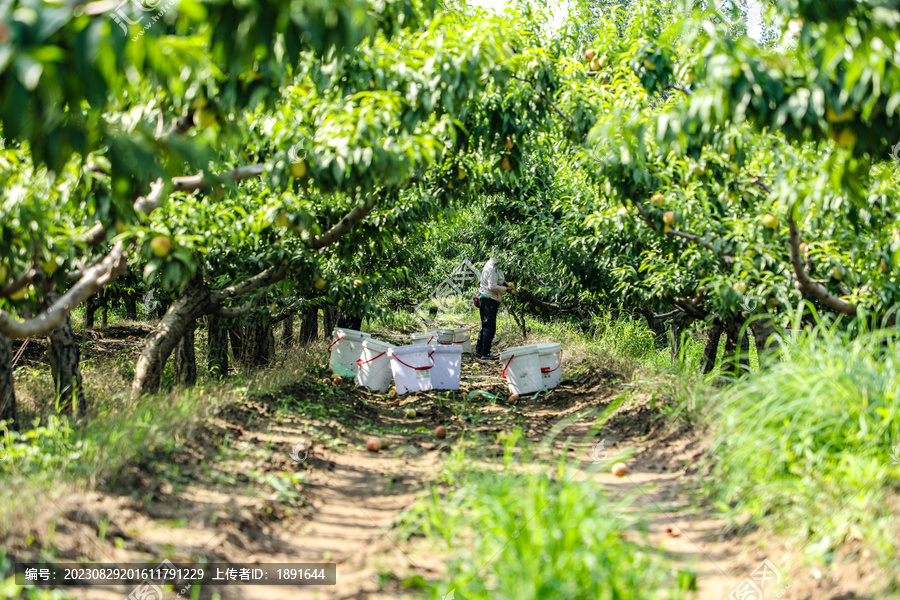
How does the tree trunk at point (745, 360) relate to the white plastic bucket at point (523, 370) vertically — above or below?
above

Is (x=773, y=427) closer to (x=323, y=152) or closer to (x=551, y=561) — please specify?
(x=551, y=561)

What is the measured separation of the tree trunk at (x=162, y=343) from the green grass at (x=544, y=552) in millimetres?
3274

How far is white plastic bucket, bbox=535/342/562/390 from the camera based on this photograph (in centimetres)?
662

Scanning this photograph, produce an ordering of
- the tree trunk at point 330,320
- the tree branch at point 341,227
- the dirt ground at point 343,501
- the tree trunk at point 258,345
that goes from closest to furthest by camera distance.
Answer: the dirt ground at point 343,501 < the tree branch at point 341,227 < the tree trunk at point 258,345 < the tree trunk at point 330,320

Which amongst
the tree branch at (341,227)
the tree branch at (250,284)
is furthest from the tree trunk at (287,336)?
the tree branch at (341,227)

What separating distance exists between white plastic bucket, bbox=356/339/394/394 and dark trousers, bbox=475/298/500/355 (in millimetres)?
2810

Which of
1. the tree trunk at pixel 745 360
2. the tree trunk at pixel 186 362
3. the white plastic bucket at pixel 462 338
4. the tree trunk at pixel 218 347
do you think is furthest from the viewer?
the white plastic bucket at pixel 462 338

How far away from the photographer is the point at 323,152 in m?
3.30

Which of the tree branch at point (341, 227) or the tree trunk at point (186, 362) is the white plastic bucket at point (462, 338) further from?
the tree branch at point (341, 227)

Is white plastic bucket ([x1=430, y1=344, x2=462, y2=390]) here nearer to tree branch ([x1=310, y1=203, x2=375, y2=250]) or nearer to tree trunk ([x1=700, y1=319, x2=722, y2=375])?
tree branch ([x1=310, y1=203, x2=375, y2=250])

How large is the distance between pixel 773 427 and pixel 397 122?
2348 millimetres

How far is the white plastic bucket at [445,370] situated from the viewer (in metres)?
6.74

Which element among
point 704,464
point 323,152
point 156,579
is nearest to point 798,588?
point 704,464

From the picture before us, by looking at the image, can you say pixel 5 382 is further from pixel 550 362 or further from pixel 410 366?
pixel 550 362
